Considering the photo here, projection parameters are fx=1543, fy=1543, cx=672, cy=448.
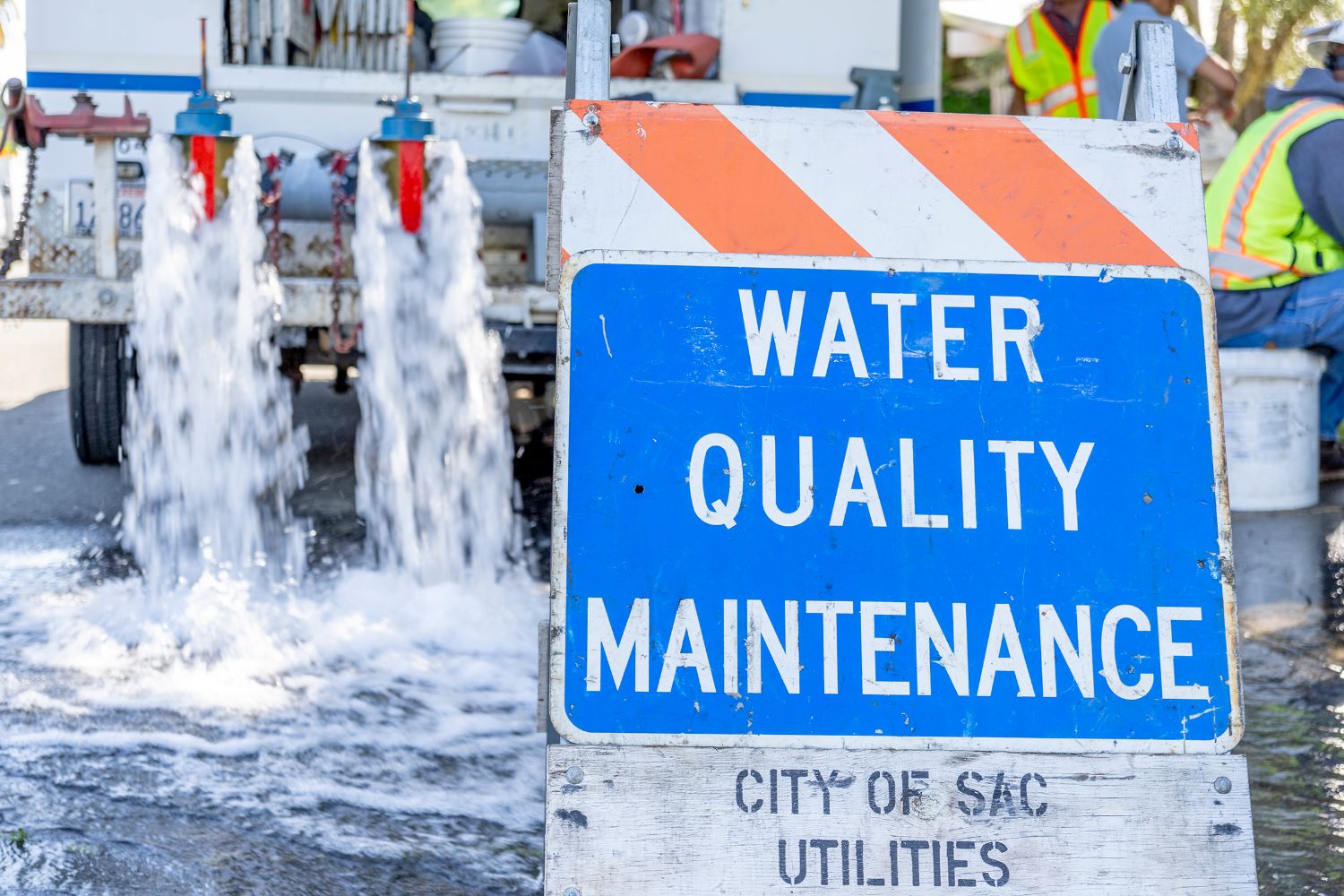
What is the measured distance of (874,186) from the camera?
208cm

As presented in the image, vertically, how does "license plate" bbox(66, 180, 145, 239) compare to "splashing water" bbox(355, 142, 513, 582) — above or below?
above

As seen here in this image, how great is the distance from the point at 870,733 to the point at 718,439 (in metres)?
0.42

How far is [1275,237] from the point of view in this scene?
5137 mm

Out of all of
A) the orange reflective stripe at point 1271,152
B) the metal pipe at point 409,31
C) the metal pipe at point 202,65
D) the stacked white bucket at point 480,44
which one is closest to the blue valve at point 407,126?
the metal pipe at point 202,65

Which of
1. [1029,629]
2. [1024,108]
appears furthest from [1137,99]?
[1024,108]

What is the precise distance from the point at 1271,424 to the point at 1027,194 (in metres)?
3.42

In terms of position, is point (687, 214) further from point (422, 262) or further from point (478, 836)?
point (422, 262)

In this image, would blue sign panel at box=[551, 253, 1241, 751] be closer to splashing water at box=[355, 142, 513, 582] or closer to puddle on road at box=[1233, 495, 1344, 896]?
puddle on road at box=[1233, 495, 1344, 896]

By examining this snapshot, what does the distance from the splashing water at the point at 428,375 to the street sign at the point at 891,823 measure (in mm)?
3066

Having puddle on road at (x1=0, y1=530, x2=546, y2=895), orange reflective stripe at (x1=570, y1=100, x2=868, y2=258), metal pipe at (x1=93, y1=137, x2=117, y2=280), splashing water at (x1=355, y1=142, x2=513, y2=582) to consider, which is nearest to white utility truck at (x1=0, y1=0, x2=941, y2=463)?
metal pipe at (x1=93, y1=137, x2=117, y2=280)

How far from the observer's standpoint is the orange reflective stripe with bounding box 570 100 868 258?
2049 millimetres

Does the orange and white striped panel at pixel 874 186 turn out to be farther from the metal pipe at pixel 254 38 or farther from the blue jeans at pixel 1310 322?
the metal pipe at pixel 254 38

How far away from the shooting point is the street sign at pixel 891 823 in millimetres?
1847

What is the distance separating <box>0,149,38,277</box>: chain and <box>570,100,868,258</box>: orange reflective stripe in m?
3.87
